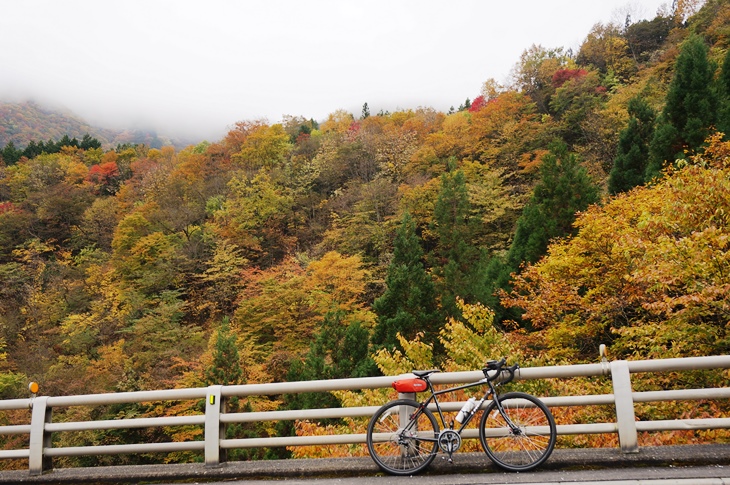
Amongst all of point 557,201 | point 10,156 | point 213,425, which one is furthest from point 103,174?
point 213,425

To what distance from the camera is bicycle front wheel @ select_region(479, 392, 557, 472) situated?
3.88 meters

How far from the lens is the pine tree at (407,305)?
2108cm

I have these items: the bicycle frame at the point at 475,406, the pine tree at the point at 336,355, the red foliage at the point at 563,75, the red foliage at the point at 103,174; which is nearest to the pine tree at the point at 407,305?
the pine tree at the point at 336,355

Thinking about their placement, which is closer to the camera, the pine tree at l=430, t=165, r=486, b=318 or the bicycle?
the bicycle

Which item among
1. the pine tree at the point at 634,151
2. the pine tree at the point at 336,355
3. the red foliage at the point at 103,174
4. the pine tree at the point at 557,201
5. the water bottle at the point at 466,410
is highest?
the red foliage at the point at 103,174

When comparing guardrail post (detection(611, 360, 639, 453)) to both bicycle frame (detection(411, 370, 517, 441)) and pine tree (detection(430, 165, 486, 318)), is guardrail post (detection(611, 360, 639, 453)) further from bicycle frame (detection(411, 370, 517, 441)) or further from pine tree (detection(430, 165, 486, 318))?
pine tree (detection(430, 165, 486, 318))

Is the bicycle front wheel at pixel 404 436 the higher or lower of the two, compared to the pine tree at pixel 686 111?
lower

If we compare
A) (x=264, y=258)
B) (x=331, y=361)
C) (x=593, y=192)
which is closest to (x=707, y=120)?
(x=593, y=192)

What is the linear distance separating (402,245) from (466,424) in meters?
19.7

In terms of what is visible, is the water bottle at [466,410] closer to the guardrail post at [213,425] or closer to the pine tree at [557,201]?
the guardrail post at [213,425]

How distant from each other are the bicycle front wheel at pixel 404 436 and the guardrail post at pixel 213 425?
5.05 feet

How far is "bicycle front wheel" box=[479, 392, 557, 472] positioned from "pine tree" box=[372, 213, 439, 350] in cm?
1676

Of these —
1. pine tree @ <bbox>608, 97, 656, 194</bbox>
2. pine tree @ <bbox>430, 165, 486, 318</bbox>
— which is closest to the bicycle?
pine tree @ <bbox>430, 165, 486, 318</bbox>

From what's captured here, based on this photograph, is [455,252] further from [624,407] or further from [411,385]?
[411,385]
